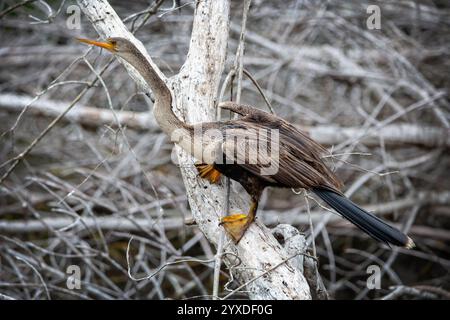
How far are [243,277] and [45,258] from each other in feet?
10.2

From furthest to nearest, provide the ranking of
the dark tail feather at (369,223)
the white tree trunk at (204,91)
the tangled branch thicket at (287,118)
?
1. the tangled branch thicket at (287,118)
2. the white tree trunk at (204,91)
3. the dark tail feather at (369,223)

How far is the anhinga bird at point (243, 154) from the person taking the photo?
2713 millimetres

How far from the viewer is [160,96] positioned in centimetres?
282

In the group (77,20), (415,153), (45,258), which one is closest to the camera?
(77,20)

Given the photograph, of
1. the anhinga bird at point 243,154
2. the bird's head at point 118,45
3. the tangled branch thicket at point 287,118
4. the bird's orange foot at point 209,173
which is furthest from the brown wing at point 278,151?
the tangled branch thicket at point 287,118

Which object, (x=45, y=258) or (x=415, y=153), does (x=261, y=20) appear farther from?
(x=45, y=258)

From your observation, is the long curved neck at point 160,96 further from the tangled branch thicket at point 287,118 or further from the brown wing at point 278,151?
the tangled branch thicket at point 287,118

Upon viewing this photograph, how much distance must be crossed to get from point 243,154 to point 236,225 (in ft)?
1.09

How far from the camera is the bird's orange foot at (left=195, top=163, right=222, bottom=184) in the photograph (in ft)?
9.36

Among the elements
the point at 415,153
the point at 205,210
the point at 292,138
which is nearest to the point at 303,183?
the point at 292,138

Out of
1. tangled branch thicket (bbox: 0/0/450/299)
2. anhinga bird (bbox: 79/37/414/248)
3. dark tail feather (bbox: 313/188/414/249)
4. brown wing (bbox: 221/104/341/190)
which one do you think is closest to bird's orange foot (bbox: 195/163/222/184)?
anhinga bird (bbox: 79/37/414/248)

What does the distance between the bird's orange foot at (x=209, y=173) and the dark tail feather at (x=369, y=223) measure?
0.51 m

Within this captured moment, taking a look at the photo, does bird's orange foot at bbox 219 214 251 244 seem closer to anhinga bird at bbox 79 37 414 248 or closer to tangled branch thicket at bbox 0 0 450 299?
anhinga bird at bbox 79 37 414 248
